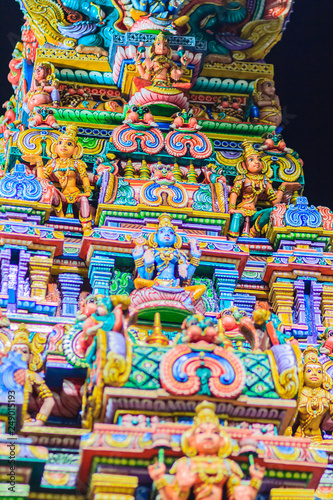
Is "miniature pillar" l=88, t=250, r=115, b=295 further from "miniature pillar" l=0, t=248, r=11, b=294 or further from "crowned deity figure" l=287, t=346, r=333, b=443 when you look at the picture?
"crowned deity figure" l=287, t=346, r=333, b=443

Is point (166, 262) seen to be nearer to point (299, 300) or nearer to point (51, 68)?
point (299, 300)

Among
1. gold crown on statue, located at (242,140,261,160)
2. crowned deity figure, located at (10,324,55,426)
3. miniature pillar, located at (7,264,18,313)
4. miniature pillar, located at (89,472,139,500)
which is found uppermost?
gold crown on statue, located at (242,140,261,160)

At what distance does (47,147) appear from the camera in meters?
18.5

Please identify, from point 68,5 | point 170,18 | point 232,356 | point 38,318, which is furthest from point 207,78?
point 232,356

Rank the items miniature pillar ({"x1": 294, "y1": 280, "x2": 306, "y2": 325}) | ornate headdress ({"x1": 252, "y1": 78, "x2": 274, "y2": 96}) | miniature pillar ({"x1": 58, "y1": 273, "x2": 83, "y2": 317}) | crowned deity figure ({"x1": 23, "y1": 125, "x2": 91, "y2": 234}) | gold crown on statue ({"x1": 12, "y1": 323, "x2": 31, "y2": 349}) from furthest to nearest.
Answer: ornate headdress ({"x1": 252, "y1": 78, "x2": 274, "y2": 96}) < crowned deity figure ({"x1": 23, "y1": 125, "x2": 91, "y2": 234}) < miniature pillar ({"x1": 294, "y1": 280, "x2": 306, "y2": 325}) < miniature pillar ({"x1": 58, "y1": 273, "x2": 83, "y2": 317}) < gold crown on statue ({"x1": 12, "y1": 323, "x2": 31, "y2": 349})

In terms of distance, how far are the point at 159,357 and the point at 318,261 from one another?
515 centimetres

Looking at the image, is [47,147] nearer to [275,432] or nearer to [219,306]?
[219,306]

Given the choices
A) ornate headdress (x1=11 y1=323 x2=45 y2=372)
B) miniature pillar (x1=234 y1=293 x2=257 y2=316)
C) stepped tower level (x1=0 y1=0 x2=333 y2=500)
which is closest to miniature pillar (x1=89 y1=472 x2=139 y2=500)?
stepped tower level (x1=0 y1=0 x2=333 y2=500)

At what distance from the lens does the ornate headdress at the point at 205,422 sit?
11742 millimetres

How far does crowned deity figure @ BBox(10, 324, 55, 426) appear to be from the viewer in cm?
1290

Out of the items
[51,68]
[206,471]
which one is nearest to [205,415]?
[206,471]

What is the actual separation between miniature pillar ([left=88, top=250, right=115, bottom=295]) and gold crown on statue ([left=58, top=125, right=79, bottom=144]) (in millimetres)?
2149

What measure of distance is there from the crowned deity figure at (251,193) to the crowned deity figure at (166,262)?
1.75 m

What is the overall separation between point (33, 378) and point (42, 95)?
721 cm
